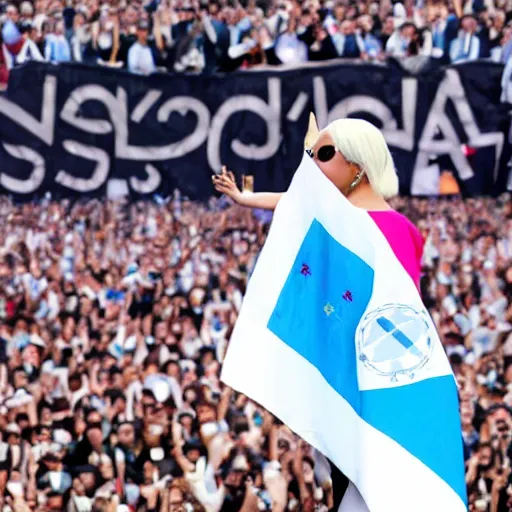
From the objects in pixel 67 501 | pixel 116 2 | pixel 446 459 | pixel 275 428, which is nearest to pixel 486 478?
pixel 275 428

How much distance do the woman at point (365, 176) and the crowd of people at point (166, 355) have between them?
3.54m

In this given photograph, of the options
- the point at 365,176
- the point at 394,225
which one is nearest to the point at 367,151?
the point at 365,176

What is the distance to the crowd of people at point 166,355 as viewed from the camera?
6.19m

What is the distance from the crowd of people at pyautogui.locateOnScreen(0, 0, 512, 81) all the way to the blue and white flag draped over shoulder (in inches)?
164

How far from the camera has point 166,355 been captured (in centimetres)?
646

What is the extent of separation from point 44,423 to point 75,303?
2.22ft

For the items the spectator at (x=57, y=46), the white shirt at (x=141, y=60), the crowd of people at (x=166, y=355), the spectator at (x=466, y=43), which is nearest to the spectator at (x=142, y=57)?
the white shirt at (x=141, y=60)

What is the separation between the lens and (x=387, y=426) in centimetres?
256

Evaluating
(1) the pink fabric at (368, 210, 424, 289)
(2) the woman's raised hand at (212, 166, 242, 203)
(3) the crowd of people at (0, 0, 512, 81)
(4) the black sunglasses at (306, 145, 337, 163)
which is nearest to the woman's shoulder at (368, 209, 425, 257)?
(1) the pink fabric at (368, 210, 424, 289)

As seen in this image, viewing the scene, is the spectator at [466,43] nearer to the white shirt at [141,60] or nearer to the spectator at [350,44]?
the spectator at [350,44]

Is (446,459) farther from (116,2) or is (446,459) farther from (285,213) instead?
(116,2)

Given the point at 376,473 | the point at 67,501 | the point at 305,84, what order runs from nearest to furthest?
the point at 376,473, the point at 67,501, the point at 305,84

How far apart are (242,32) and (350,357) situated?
4.39 m

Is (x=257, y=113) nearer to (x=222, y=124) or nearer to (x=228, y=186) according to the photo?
(x=222, y=124)
